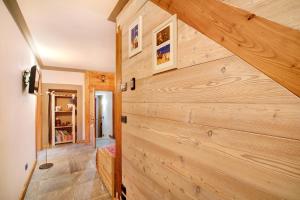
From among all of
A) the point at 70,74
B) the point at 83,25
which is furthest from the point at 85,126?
the point at 83,25

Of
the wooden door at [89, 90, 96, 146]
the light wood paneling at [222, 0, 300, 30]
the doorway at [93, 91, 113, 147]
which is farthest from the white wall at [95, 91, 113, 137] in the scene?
the light wood paneling at [222, 0, 300, 30]

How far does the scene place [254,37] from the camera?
69 cm

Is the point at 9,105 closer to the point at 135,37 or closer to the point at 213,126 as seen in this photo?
the point at 135,37

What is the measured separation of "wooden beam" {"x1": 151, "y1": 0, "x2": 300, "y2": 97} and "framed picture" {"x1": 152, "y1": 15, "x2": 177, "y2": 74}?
19 cm

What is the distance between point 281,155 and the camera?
0.60 meters

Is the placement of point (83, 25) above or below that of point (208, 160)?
above

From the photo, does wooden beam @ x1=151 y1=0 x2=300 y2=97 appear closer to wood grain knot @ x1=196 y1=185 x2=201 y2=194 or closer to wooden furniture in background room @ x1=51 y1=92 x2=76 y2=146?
wood grain knot @ x1=196 y1=185 x2=201 y2=194

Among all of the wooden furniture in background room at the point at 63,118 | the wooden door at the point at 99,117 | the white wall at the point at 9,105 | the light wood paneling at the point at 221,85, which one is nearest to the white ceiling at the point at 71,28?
the white wall at the point at 9,105

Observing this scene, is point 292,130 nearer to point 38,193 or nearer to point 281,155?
point 281,155

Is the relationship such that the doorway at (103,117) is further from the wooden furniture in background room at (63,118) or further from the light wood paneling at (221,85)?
the light wood paneling at (221,85)

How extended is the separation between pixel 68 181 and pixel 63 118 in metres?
3.16

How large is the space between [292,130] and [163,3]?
117 centimetres

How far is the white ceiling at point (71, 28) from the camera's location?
1950 millimetres

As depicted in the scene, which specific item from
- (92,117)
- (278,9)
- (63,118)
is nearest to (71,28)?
(278,9)
